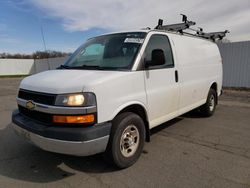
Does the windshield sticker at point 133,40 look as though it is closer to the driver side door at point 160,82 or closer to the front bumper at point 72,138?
the driver side door at point 160,82

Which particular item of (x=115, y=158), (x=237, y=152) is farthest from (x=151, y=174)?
(x=237, y=152)

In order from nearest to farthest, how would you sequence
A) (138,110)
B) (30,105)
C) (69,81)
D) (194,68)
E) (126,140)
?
(69,81) < (30,105) < (126,140) < (138,110) < (194,68)

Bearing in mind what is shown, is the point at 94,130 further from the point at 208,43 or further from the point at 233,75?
the point at 233,75

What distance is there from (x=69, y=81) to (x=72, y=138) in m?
0.76

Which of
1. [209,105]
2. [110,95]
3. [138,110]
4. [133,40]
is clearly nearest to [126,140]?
[138,110]

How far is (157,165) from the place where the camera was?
12.0 feet

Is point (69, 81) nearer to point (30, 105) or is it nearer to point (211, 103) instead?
point (30, 105)

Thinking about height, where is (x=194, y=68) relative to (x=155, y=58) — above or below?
below

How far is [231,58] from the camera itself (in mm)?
13406

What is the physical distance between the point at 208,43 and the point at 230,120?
2.22 meters

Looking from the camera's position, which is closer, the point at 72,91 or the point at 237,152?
the point at 72,91

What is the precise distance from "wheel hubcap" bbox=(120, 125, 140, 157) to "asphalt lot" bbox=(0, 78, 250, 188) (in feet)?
0.82

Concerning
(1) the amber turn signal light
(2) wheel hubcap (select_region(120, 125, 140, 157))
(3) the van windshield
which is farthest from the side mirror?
(1) the amber turn signal light

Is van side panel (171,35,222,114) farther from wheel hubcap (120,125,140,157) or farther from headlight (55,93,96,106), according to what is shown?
headlight (55,93,96,106)
